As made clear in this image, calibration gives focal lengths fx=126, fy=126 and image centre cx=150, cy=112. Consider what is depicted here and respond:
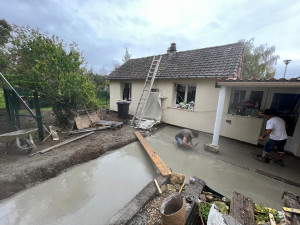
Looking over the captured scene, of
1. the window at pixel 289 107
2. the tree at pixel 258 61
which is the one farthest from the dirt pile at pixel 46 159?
the tree at pixel 258 61

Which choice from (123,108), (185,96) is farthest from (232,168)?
(123,108)

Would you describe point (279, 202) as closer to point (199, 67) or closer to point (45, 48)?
point (199, 67)

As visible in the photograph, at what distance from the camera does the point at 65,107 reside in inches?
235

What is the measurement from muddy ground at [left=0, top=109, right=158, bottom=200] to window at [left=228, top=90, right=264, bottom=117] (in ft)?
14.9

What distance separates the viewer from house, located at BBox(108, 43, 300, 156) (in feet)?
14.4

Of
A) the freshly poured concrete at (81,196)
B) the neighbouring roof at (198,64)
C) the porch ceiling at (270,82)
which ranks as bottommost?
the freshly poured concrete at (81,196)

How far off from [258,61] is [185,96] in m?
18.0

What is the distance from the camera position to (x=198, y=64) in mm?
6586

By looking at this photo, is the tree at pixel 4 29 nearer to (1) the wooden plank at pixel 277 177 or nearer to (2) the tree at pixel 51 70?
(2) the tree at pixel 51 70

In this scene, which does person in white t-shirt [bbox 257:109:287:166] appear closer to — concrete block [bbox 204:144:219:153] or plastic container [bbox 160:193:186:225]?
concrete block [bbox 204:144:219:153]

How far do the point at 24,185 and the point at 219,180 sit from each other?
4516 mm

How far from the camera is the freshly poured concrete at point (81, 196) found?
214 cm

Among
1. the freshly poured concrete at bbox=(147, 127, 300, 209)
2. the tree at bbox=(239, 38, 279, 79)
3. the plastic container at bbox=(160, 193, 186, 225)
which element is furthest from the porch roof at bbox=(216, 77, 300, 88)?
the tree at bbox=(239, 38, 279, 79)

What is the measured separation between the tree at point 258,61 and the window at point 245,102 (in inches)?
600
